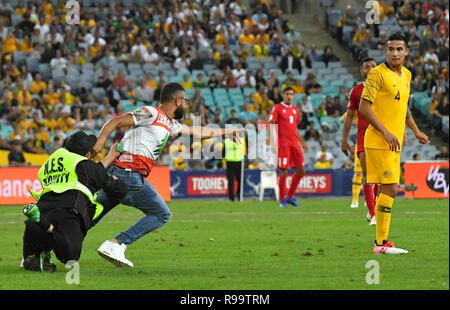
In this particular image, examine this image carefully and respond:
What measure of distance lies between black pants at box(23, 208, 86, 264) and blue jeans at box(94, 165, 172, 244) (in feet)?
1.60

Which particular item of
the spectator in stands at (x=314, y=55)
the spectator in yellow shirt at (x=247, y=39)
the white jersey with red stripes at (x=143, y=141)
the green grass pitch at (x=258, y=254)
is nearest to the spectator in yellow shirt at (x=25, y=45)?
the spectator in yellow shirt at (x=247, y=39)

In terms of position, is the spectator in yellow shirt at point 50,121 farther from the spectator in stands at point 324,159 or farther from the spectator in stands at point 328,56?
the spectator in stands at point 328,56

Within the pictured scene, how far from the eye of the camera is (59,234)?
33.1ft

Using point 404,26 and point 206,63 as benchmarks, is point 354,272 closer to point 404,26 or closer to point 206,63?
point 206,63

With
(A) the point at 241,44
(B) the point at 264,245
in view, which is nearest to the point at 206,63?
(A) the point at 241,44

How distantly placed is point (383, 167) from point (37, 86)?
67.5 feet

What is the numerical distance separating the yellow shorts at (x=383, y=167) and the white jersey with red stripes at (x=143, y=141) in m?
2.73

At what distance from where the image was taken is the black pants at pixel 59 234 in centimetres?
1011

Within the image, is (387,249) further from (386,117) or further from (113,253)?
(113,253)

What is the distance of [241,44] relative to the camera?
3453 cm

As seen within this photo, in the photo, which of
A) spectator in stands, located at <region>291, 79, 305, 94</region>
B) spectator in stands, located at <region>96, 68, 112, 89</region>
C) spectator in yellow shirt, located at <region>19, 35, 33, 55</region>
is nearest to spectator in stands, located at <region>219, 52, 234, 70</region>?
spectator in stands, located at <region>291, 79, 305, 94</region>

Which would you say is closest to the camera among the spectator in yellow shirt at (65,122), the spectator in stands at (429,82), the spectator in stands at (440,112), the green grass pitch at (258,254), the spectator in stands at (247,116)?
the green grass pitch at (258,254)

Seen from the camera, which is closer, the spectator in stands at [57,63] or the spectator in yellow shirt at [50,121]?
the spectator in yellow shirt at [50,121]
